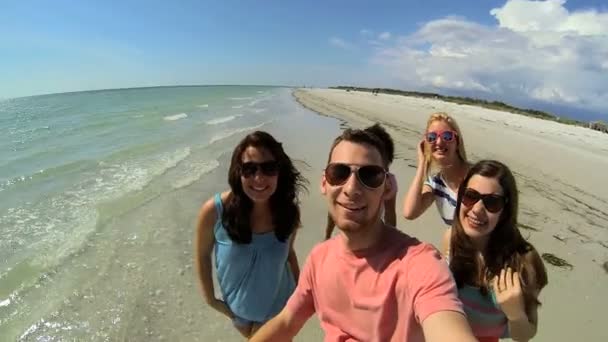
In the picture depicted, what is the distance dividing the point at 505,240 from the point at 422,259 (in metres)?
1.26

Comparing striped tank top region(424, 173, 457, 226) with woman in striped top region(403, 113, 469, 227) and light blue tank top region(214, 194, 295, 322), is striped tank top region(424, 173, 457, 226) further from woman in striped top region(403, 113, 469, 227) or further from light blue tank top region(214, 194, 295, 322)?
light blue tank top region(214, 194, 295, 322)

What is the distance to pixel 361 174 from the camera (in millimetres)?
1800

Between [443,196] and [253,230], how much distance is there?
171 cm

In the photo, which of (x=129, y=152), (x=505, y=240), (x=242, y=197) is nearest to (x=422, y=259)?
(x=505, y=240)

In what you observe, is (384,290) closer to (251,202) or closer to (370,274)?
(370,274)

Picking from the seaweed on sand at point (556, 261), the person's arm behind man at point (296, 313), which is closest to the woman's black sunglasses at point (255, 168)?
the person's arm behind man at point (296, 313)

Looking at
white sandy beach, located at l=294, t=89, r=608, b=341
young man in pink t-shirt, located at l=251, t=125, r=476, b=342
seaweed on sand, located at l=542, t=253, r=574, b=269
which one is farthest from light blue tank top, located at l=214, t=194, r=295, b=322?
seaweed on sand, located at l=542, t=253, r=574, b=269

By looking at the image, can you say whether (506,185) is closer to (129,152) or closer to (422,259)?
(422,259)

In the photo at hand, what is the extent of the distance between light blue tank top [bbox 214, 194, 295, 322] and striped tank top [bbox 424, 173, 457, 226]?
4.60 feet

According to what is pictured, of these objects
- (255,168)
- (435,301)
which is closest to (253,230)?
(255,168)

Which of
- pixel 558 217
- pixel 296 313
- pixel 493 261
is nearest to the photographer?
pixel 296 313

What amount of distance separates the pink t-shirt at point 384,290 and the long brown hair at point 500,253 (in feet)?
3.39

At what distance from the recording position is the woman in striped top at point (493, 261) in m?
2.30

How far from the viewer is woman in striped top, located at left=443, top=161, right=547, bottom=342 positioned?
7.56 feet
